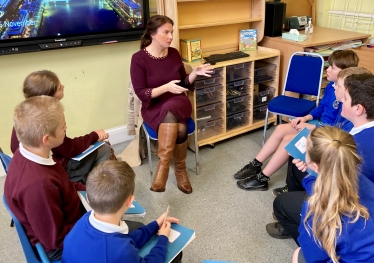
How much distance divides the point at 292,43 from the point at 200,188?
5.09ft

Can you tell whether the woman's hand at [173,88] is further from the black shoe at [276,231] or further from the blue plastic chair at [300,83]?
the black shoe at [276,231]

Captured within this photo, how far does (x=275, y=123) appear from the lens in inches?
127

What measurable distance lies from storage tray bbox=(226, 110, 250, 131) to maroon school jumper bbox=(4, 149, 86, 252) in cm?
201

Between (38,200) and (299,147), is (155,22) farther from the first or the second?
(38,200)

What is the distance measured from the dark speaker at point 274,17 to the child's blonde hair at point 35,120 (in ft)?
7.96

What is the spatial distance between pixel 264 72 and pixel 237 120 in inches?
21.7

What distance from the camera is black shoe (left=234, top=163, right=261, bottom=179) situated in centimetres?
238

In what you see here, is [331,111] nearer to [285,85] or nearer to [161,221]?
[285,85]

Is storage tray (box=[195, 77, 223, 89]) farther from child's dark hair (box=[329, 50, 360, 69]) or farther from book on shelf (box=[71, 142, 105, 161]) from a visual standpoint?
book on shelf (box=[71, 142, 105, 161])

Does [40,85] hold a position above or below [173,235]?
above

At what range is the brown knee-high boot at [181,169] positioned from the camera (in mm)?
2281

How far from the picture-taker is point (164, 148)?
2.19m

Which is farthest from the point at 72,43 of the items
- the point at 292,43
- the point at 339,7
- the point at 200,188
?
the point at 339,7

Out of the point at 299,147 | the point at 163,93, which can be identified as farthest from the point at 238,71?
the point at 299,147
